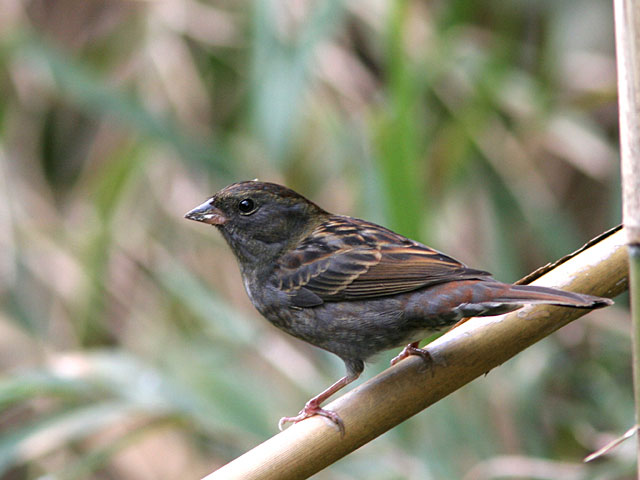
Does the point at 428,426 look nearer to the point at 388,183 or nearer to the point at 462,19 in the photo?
the point at 388,183

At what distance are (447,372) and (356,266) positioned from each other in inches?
28.7

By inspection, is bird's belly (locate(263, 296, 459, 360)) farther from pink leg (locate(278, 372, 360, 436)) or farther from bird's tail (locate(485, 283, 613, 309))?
bird's tail (locate(485, 283, 613, 309))

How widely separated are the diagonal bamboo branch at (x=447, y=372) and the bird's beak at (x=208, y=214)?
36.3 inches

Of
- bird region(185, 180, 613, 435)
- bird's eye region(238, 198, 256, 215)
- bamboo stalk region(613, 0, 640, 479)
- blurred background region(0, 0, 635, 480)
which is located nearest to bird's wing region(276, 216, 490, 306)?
bird region(185, 180, 613, 435)

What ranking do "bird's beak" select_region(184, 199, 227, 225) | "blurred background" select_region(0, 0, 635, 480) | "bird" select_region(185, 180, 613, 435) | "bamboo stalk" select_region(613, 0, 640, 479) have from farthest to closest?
"blurred background" select_region(0, 0, 635, 480) → "bird's beak" select_region(184, 199, 227, 225) → "bird" select_region(185, 180, 613, 435) → "bamboo stalk" select_region(613, 0, 640, 479)

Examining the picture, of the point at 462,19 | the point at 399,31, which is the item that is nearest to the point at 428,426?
the point at 399,31

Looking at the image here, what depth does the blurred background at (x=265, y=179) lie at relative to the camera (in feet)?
11.8

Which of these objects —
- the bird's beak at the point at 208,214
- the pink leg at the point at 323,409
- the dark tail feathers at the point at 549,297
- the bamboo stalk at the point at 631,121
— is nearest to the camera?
the bamboo stalk at the point at 631,121

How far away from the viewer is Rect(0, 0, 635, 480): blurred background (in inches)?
142

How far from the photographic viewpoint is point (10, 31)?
5035mm

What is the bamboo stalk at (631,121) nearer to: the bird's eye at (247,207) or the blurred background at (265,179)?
the bird's eye at (247,207)

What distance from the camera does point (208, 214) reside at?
9.06 ft

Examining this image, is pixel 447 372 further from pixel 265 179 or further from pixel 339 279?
pixel 265 179

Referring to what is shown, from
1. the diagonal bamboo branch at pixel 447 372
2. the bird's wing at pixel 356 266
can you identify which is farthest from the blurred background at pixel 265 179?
the diagonal bamboo branch at pixel 447 372
